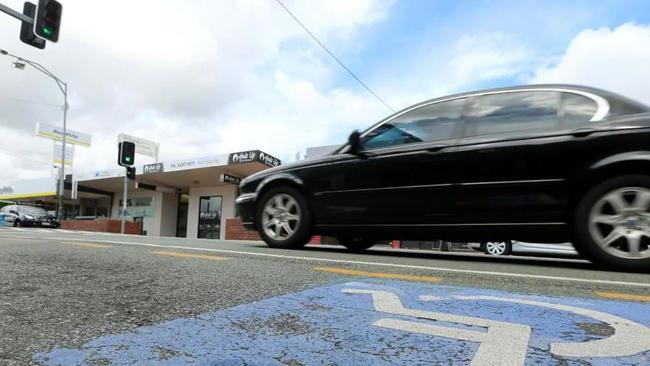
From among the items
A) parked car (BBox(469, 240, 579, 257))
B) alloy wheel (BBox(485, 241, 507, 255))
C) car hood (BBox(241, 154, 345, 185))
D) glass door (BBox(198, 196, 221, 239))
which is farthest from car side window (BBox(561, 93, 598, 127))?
glass door (BBox(198, 196, 221, 239))

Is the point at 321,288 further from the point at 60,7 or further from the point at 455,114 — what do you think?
the point at 60,7

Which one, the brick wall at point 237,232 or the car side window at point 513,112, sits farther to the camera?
the brick wall at point 237,232

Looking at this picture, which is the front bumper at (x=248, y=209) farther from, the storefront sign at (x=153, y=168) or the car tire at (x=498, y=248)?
the storefront sign at (x=153, y=168)

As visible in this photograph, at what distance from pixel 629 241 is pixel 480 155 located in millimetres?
1362

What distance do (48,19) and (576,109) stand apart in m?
12.3

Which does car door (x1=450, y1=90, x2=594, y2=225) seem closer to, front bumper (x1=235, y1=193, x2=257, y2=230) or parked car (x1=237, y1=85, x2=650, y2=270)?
parked car (x1=237, y1=85, x2=650, y2=270)

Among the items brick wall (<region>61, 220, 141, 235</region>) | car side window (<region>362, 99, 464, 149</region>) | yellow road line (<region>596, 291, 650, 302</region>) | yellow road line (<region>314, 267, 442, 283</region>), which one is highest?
car side window (<region>362, 99, 464, 149</region>)

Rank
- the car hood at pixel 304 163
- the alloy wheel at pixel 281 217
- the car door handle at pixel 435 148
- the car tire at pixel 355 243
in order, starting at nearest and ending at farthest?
the car door handle at pixel 435 148
the car hood at pixel 304 163
the alloy wheel at pixel 281 217
the car tire at pixel 355 243

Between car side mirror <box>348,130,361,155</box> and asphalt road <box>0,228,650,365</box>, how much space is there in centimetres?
185

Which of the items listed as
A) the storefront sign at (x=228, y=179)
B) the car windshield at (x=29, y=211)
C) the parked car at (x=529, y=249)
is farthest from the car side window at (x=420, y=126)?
the car windshield at (x=29, y=211)

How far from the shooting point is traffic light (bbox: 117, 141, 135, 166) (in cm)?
1749

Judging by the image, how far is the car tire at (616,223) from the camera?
155 inches

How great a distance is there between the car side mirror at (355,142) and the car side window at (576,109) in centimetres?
199

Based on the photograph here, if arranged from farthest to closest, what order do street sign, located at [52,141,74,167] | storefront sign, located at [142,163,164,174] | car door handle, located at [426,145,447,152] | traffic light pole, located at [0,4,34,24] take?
street sign, located at [52,141,74,167]
storefront sign, located at [142,163,164,174]
traffic light pole, located at [0,4,34,24]
car door handle, located at [426,145,447,152]
